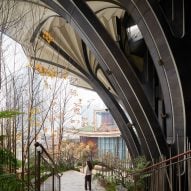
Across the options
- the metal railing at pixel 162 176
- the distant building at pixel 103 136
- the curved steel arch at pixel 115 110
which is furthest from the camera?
the distant building at pixel 103 136

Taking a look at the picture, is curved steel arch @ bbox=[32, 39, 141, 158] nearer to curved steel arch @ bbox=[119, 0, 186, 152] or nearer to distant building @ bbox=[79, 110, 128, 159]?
curved steel arch @ bbox=[119, 0, 186, 152]

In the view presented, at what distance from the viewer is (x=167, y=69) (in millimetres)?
7457

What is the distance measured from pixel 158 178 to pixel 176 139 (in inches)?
41.1

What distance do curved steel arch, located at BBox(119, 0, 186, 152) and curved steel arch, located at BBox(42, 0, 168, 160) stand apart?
1151 millimetres

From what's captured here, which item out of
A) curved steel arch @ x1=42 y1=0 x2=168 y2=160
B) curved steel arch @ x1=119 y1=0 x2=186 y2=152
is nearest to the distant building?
curved steel arch @ x1=42 y1=0 x2=168 y2=160

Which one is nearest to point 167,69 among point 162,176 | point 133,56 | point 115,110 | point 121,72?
point 121,72

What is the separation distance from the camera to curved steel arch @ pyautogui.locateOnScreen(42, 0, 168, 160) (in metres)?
9.01

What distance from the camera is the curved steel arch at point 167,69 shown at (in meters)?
7.29

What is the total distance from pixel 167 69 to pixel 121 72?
219cm

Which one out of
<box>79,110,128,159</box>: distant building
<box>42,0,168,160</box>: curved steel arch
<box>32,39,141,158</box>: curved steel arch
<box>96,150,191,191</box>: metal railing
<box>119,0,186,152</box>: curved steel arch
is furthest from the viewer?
<box>79,110,128,159</box>: distant building

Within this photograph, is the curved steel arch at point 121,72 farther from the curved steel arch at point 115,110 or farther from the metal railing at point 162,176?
the curved steel arch at point 115,110

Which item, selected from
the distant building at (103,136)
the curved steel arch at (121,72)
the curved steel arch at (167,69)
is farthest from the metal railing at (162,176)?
the distant building at (103,136)

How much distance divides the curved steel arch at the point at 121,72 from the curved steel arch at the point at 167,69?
1.15m

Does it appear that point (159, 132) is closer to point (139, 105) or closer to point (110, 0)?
point (139, 105)
